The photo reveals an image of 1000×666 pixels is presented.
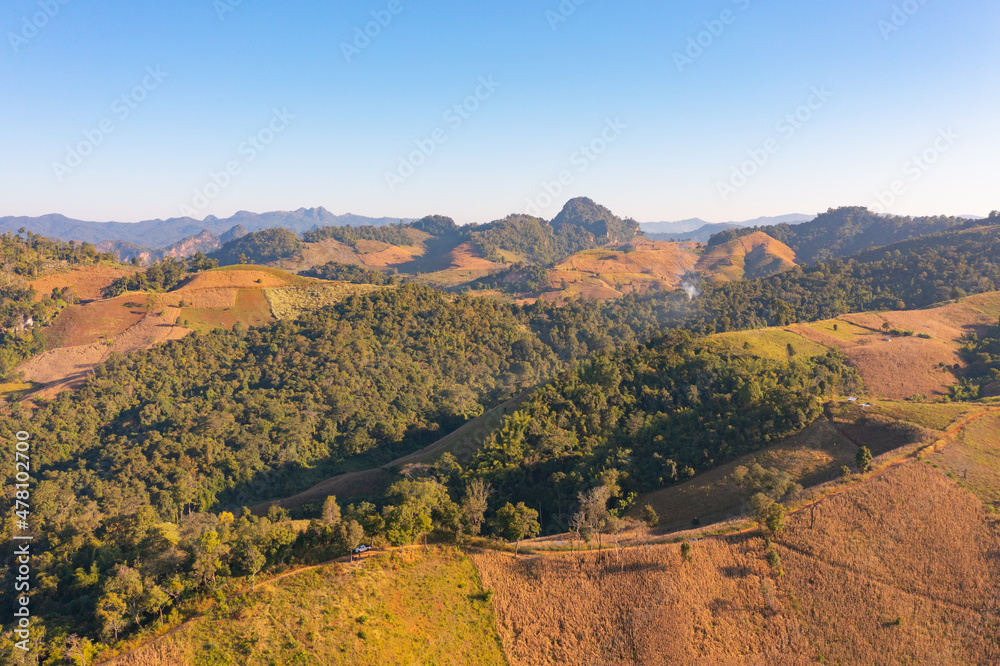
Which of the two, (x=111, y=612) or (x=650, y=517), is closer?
(x=111, y=612)

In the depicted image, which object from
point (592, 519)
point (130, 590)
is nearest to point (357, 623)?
point (130, 590)

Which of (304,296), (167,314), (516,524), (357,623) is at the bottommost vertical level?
(357,623)

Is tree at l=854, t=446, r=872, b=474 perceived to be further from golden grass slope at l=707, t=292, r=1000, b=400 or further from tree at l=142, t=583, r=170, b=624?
tree at l=142, t=583, r=170, b=624

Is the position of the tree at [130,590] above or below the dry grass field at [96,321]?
below

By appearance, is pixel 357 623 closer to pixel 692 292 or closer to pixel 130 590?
pixel 130 590

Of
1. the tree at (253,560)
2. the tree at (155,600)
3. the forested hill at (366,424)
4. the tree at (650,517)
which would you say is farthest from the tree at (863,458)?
the tree at (155,600)

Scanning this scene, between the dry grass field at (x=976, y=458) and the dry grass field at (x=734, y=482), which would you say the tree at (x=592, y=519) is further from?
the dry grass field at (x=976, y=458)
